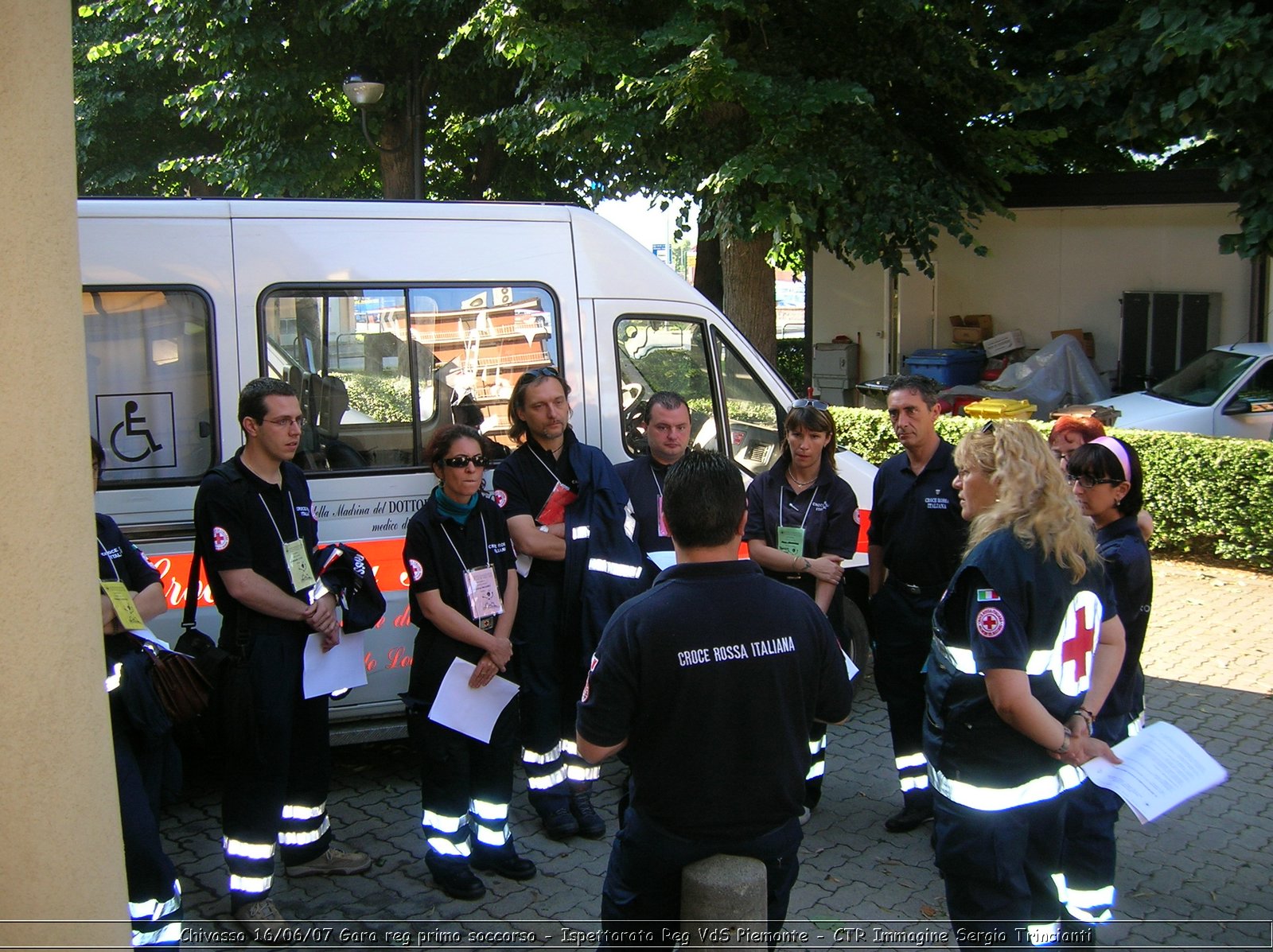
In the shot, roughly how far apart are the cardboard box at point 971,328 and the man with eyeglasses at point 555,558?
1471 centimetres

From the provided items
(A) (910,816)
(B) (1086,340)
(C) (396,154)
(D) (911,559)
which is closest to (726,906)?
(D) (911,559)

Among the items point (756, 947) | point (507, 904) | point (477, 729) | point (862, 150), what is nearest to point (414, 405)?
point (477, 729)

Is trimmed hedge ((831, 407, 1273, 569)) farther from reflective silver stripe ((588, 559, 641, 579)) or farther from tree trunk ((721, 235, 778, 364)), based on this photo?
reflective silver stripe ((588, 559, 641, 579))

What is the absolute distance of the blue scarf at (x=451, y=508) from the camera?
4564mm

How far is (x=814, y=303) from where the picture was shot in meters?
20.7

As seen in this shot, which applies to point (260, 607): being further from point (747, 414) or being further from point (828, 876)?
point (747, 414)

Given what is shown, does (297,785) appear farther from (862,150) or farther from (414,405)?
(862,150)

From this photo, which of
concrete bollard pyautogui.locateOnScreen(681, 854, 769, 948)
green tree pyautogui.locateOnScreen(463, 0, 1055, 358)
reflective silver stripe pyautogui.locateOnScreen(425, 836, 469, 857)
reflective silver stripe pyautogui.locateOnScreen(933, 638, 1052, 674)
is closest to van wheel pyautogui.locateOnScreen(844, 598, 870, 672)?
reflective silver stripe pyautogui.locateOnScreen(425, 836, 469, 857)

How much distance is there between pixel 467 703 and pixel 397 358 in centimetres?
182

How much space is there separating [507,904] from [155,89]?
51.1 ft

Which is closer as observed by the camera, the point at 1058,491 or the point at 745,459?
the point at 1058,491

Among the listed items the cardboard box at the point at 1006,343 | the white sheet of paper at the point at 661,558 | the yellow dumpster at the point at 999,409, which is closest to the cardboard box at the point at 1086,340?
the cardboard box at the point at 1006,343

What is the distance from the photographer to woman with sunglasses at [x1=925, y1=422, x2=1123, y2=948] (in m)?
3.20

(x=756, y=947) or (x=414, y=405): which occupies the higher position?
(x=414, y=405)
